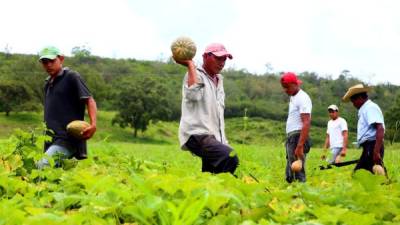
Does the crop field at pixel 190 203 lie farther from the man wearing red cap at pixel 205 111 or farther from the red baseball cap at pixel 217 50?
the red baseball cap at pixel 217 50

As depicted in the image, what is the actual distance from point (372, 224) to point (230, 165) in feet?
9.84

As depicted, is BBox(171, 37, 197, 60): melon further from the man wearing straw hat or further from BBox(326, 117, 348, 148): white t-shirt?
BBox(326, 117, 348, 148): white t-shirt

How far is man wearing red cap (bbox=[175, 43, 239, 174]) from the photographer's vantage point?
486cm

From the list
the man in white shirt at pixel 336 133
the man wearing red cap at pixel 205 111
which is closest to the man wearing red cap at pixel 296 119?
the man wearing red cap at pixel 205 111

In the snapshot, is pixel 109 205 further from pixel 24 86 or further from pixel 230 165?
pixel 24 86

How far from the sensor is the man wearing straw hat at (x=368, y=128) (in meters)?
6.63

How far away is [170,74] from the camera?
12594 cm

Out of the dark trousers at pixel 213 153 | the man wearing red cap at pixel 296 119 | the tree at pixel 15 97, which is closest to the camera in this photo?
the dark trousers at pixel 213 153

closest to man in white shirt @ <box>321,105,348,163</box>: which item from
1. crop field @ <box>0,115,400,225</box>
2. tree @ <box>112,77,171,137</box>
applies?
crop field @ <box>0,115,400,225</box>

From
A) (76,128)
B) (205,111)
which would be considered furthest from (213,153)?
(76,128)

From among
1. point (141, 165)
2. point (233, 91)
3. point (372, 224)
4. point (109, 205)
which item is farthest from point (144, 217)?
point (233, 91)

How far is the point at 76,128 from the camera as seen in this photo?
16.1 feet

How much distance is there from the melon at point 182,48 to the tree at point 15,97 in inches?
2561

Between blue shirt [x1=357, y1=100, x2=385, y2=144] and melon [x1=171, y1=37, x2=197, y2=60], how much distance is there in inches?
110
